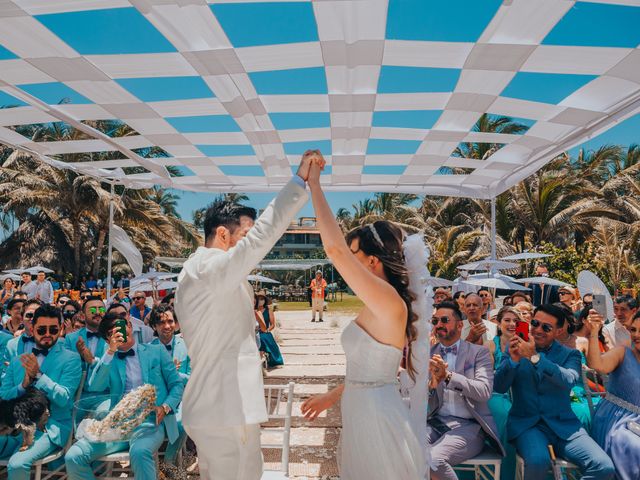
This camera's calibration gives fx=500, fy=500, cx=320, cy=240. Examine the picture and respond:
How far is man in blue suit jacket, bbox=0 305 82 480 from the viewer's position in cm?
336

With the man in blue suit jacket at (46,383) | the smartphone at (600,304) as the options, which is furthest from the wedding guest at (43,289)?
the smartphone at (600,304)

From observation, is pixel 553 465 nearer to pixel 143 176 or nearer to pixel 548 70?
pixel 548 70

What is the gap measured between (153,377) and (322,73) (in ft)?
8.91

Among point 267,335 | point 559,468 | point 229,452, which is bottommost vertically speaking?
point 559,468

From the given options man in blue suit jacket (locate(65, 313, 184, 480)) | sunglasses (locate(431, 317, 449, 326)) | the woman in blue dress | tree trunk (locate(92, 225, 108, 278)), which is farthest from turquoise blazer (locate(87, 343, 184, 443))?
tree trunk (locate(92, 225, 108, 278))

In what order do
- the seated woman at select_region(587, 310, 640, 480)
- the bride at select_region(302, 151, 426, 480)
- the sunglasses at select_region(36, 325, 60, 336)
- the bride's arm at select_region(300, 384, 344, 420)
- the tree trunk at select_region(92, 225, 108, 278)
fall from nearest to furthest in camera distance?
the bride at select_region(302, 151, 426, 480), the bride's arm at select_region(300, 384, 344, 420), the seated woman at select_region(587, 310, 640, 480), the sunglasses at select_region(36, 325, 60, 336), the tree trunk at select_region(92, 225, 108, 278)

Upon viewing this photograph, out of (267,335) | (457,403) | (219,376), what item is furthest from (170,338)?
(267,335)

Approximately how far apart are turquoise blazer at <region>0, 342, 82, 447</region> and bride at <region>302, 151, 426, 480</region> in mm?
2362

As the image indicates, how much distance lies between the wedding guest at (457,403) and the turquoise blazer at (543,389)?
16 cm

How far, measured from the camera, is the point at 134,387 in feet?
12.7

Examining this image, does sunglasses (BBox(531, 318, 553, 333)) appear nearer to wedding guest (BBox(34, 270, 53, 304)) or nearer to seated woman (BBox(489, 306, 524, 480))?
seated woman (BBox(489, 306, 524, 480))

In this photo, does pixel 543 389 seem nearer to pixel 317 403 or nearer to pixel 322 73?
pixel 317 403

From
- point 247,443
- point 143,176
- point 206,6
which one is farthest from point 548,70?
point 143,176

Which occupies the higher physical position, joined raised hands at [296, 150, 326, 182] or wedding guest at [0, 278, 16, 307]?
joined raised hands at [296, 150, 326, 182]
